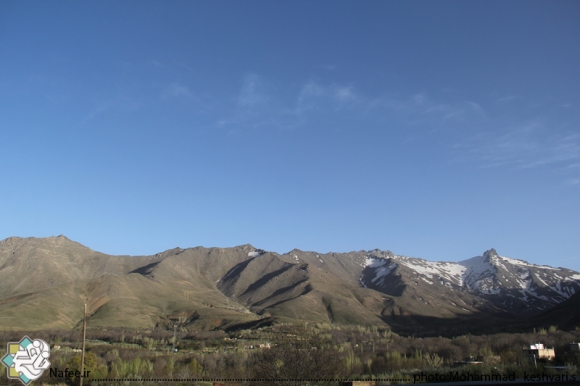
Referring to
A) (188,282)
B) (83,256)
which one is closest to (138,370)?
(188,282)

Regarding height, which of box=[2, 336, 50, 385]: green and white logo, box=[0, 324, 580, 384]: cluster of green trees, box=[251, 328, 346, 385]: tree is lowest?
box=[0, 324, 580, 384]: cluster of green trees

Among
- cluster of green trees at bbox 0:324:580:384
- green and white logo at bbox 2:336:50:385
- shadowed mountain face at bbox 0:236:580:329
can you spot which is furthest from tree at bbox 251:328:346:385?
shadowed mountain face at bbox 0:236:580:329

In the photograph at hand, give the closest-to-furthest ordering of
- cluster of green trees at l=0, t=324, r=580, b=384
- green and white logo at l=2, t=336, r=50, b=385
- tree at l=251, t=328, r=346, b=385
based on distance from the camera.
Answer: green and white logo at l=2, t=336, r=50, b=385 < tree at l=251, t=328, r=346, b=385 < cluster of green trees at l=0, t=324, r=580, b=384

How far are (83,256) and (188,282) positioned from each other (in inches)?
2045

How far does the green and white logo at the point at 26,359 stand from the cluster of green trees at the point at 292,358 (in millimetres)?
11904

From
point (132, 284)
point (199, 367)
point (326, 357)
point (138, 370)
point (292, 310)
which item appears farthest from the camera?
point (132, 284)

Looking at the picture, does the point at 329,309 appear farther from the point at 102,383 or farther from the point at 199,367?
the point at 102,383

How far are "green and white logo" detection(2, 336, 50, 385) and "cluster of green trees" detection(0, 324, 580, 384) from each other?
11.9 metres

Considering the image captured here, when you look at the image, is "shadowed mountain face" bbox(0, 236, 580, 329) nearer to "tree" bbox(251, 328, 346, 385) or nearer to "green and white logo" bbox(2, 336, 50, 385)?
"tree" bbox(251, 328, 346, 385)

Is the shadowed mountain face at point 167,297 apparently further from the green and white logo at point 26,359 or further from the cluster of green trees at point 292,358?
the green and white logo at point 26,359

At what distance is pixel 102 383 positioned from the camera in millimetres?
33281

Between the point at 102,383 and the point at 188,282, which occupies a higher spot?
the point at 188,282

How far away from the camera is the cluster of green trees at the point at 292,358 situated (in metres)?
23.9

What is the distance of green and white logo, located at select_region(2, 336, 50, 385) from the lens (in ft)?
51.5
